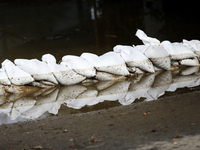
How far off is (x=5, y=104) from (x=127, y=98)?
1134 mm

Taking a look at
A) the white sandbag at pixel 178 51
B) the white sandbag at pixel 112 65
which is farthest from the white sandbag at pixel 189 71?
the white sandbag at pixel 112 65

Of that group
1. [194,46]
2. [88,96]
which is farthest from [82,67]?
[194,46]

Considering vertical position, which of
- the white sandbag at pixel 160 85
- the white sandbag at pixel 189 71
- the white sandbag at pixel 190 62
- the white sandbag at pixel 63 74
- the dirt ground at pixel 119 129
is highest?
the white sandbag at pixel 63 74

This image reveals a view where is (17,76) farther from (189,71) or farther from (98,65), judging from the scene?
(189,71)

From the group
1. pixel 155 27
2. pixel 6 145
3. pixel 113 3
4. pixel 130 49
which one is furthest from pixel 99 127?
pixel 113 3

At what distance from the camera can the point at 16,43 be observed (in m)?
5.68

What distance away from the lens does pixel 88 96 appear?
3061mm

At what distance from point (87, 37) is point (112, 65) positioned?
94.9 inches

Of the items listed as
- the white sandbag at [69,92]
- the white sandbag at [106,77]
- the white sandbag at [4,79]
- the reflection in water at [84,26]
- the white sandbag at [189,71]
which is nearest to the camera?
the white sandbag at [69,92]

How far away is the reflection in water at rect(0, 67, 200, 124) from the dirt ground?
22 centimetres

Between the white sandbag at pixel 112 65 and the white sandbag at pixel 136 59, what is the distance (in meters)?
0.07

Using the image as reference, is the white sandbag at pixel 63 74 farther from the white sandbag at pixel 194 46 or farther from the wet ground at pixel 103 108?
the white sandbag at pixel 194 46

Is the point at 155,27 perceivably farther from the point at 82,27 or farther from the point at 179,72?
the point at 179,72

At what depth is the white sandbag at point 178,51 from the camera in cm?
371
